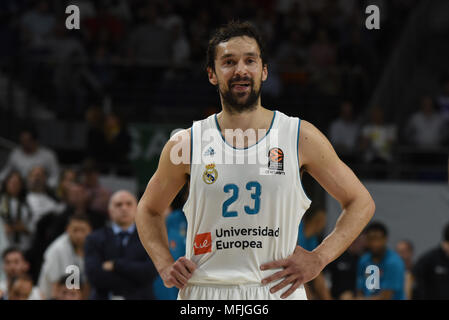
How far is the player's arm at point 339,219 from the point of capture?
377 cm

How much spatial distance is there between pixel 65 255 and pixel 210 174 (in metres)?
4.61

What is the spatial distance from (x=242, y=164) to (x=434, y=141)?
26.8 feet

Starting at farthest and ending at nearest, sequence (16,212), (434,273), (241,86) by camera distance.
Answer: (16,212)
(434,273)
(241,86)

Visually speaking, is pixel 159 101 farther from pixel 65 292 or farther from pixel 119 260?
pixel 119 260

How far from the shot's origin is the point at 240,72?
12.8 feet

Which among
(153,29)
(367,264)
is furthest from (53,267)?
(153,29)

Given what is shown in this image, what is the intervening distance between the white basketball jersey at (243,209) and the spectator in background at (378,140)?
703cm

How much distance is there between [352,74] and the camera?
12.3m

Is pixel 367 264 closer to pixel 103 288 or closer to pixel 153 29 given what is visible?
pixel 103 288

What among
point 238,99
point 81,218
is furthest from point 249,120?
point 81,218

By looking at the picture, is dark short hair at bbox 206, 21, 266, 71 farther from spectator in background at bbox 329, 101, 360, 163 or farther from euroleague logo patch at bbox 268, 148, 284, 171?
spectator in background at bbox 329, 101, 360, 163

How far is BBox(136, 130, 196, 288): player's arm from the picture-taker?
399cm

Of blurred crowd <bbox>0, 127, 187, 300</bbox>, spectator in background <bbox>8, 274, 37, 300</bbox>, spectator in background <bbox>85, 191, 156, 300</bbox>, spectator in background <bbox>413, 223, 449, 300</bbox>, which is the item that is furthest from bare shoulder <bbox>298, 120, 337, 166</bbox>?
spectator in background <bbox>413, 223, 449, 300</bbox>

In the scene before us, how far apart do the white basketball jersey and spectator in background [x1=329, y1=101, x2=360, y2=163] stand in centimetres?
702
